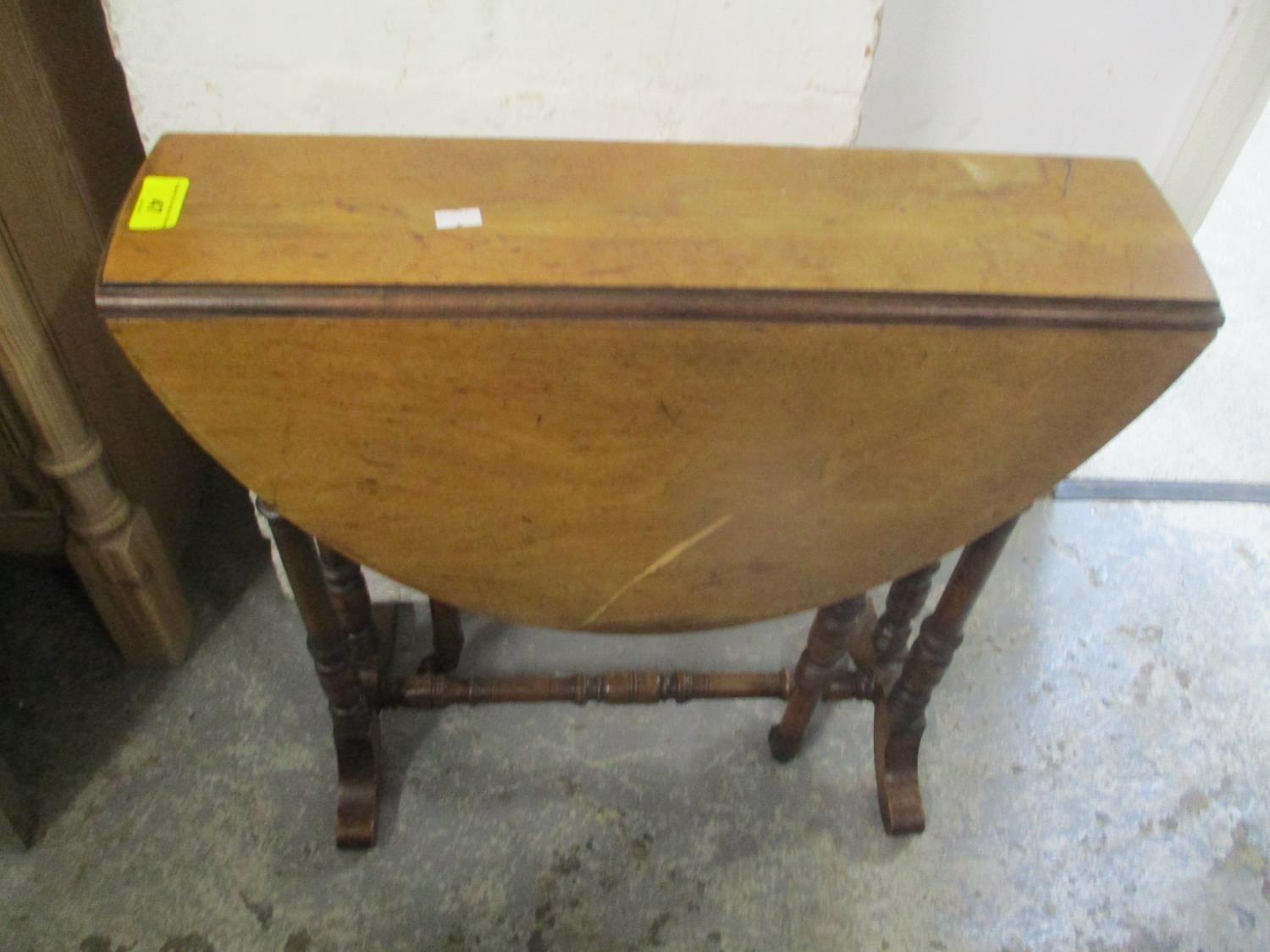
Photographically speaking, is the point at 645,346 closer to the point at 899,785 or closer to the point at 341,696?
the point at 341,696

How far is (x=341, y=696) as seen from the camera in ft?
3.98

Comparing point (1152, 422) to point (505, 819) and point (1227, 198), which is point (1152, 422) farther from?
point (505, 819)

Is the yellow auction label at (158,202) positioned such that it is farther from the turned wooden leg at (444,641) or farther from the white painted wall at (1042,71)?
the white painted wall at (1042,71)

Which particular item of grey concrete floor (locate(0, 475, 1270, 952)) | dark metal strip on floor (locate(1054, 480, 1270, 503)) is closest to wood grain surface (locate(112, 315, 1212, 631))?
grey concrete floor (locate(0, 475, 1270, 952))

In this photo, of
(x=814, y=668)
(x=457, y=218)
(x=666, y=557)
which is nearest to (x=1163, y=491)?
(x=814, y=668)

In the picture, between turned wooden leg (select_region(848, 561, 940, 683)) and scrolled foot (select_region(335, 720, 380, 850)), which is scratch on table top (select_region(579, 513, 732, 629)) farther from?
scrolled foot (select_region(335, 720, 380, 850))

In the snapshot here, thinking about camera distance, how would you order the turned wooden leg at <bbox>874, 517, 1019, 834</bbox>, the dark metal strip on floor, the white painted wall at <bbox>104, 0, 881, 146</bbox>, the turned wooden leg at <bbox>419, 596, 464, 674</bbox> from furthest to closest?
the dark metal strip on floor, the turned wooden leg at <bbox>419, 596, 464, 674</bbox>, the turned wooden leg at <bbox>874, 517, 1019, 834</bbox>, the white painted wall at <bbox>104, 0, 881, 146</bbox>

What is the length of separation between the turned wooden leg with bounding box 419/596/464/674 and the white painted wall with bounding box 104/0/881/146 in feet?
2.22

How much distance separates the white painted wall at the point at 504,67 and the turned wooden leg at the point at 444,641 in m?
0.68

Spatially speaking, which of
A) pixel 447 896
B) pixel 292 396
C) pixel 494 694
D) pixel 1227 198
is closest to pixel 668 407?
pixel 292 396

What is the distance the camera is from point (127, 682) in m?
1.43

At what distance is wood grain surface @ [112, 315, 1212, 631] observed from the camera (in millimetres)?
764

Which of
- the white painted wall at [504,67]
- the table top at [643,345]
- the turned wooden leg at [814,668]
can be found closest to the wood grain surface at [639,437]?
the table top at [643,345]

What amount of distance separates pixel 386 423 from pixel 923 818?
38.3 inches
